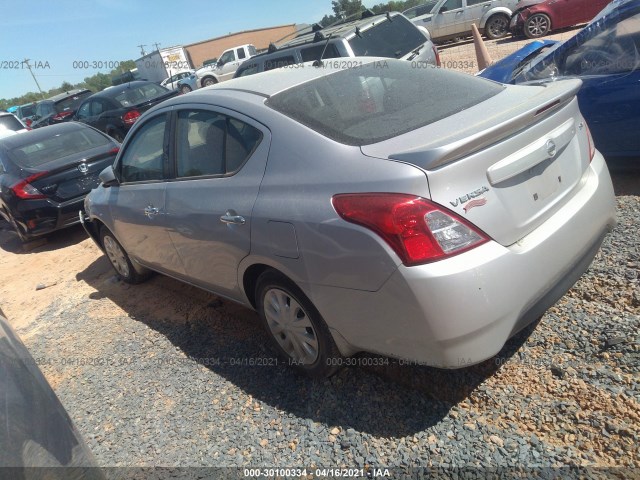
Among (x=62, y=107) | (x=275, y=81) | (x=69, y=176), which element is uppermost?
(x=275, y=81)

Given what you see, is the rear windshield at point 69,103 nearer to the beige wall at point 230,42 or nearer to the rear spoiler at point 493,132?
the rear spoiler at point 493,132

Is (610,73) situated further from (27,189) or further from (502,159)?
(27,189)

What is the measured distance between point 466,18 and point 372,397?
17.6 m

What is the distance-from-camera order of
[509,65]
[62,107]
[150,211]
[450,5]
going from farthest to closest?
[62,107]
[450,5]
[509,65]
[150,211]

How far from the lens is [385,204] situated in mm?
2057

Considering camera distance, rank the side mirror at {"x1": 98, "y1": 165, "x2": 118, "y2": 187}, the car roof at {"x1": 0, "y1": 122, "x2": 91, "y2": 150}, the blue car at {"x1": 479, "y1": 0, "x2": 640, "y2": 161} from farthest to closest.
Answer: the car roof at {"x1": 0, "y1": 122, "x2": 91, "y2": 150} < the side mirror at {"x1": 98, "y1": 165, "x2": 118, "y2": 187} < the blue car at {"x1": 479, "y1": 0, "x2": 640, "y2": 161}

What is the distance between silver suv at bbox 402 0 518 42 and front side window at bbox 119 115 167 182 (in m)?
15.2

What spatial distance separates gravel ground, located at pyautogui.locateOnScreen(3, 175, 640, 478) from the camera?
7.15 feet

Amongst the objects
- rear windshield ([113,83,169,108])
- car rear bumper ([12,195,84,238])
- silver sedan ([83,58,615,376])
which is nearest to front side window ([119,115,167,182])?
silver sedan ([83,58,615,376])

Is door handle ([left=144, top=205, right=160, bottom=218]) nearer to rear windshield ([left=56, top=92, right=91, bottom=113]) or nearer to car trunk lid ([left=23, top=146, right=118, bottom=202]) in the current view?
car trunk lid ([left=23, top=146, right=118, bottom=202])

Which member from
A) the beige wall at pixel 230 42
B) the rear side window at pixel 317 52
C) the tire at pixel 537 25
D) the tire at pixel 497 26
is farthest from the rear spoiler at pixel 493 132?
the beige wall at pixel 230 42

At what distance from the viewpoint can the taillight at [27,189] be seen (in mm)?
6789

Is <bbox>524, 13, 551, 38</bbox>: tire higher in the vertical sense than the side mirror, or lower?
lower

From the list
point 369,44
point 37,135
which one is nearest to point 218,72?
point 37,135
